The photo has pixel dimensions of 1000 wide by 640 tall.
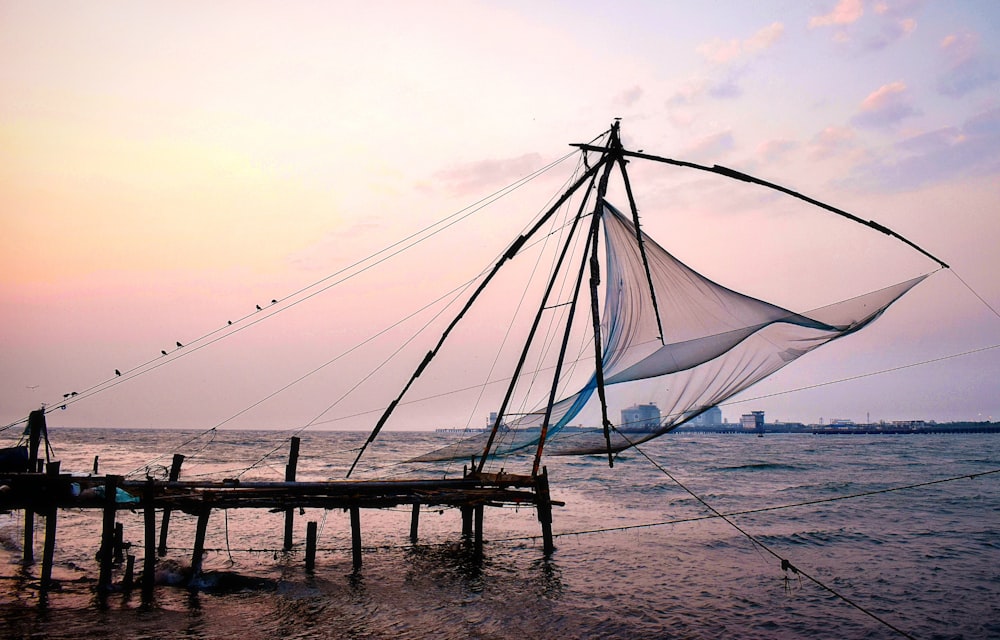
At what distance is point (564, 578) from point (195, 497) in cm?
794

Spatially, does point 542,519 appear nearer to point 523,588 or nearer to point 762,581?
point 523,588

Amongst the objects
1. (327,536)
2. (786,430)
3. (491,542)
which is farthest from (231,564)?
(786,430)

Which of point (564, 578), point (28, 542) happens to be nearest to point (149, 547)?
point (28, 542)

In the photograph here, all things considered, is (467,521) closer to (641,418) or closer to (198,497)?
(198,497)

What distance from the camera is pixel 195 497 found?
13.8 metres

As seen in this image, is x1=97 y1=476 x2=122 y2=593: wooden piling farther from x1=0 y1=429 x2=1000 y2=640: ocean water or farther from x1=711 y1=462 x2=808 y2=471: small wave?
x1=711 y1=462 x2=808 y2=471: small wave

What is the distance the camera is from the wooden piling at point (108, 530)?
12.9 metres

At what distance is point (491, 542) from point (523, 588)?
5489 mm

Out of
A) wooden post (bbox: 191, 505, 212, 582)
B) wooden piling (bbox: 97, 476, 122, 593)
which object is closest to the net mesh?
wooden post (bbox: 191, 505, 212, 582)

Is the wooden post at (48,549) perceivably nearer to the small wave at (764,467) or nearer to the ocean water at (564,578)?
the ocean water at (564,578)

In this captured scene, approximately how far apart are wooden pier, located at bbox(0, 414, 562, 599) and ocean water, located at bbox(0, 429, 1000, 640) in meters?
0.75

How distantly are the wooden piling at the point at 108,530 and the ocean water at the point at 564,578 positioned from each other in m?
0.40

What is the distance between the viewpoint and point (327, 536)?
2086 centimetres

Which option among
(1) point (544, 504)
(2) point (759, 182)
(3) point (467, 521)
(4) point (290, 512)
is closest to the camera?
(2) point (759, 182)
